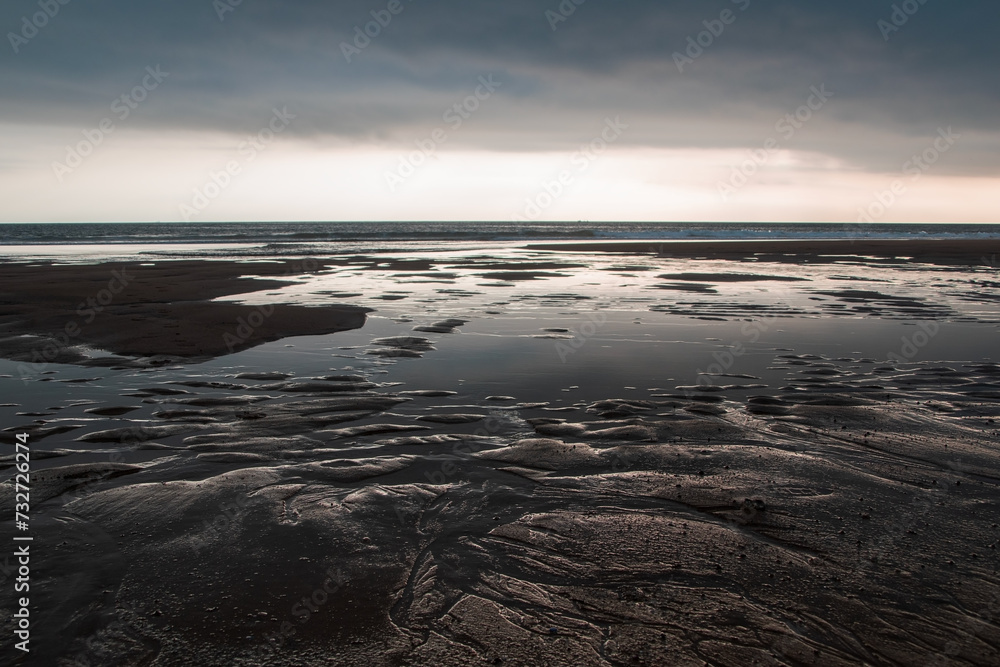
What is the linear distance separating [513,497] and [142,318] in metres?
14.2

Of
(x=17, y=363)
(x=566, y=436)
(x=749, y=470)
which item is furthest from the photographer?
(x=17, y=363)

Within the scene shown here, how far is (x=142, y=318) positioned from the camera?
16.6 metres

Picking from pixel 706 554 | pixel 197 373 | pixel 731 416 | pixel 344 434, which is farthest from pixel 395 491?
pixel 197 373

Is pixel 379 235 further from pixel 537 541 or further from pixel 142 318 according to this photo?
pixel 537 541

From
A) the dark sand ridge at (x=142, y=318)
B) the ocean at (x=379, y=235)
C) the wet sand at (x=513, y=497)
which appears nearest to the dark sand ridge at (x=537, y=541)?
the wet sand at (x=513, y=497)

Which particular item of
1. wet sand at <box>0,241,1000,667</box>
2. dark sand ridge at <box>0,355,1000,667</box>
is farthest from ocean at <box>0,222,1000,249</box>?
dark sand ridge at <box>0,355,1000,667</box>

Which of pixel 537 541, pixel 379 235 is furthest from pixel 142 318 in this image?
pixel 379 235

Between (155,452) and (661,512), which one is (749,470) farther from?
(155,452)

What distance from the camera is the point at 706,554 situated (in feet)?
17.2

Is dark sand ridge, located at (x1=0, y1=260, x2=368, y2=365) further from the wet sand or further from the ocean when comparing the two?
the ocean

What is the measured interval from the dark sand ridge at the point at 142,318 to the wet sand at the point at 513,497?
232 millimetres

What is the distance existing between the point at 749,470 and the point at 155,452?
6927 millimetres

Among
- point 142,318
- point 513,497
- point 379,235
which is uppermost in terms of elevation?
point 379,235

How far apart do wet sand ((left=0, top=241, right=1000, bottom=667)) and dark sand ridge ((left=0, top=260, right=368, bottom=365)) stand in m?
0.23
